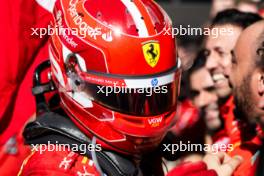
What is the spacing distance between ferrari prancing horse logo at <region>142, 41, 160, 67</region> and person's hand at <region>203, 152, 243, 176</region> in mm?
549

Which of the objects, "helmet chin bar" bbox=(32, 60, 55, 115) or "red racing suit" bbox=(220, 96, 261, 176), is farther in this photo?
"red racing suit" bbox=(220, 96, 261, 176)

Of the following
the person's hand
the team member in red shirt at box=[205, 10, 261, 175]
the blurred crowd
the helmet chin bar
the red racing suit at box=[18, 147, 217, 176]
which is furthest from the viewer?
the team member in red shirt at box=[205, 10, 261, 175]

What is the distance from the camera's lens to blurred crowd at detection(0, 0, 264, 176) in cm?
259

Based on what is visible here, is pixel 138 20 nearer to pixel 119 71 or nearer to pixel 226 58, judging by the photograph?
pixel 119 71

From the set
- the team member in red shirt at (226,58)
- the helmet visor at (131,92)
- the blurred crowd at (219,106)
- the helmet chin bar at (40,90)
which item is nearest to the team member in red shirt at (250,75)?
the blurred crowd at (219,106)

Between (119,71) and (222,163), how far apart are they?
2.30 feet

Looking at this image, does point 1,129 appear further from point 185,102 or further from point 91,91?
point 185,102

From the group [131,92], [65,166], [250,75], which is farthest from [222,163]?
[65,166]

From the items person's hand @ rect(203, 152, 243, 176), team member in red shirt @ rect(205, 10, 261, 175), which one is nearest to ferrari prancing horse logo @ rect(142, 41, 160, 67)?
person's hand @ rect(203, 152, 243, 176)

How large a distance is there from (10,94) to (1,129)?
0.52 feet

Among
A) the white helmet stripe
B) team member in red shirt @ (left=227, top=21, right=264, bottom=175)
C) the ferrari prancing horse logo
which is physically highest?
the white helmet stripe

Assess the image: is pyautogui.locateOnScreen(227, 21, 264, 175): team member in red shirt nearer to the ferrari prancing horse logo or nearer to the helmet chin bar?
the ferrari prancing horse logo

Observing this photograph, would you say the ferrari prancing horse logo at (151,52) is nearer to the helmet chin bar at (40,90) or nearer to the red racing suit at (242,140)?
the helmet chin bar at (40,90)

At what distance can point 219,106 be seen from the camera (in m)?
3.53
